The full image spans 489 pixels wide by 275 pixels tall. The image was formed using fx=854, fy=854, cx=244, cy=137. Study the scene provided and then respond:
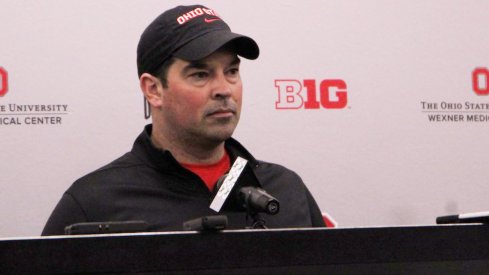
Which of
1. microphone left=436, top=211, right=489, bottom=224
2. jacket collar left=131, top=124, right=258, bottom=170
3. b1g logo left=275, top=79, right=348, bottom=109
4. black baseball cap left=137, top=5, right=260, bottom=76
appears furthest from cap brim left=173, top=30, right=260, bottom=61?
microphone left=436, top=211, right=489, bottom=224

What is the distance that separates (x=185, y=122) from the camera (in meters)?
1.96

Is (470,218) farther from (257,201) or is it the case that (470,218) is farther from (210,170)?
(210,170)

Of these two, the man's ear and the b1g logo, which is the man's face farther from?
the b1g logo

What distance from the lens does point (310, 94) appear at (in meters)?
2.50

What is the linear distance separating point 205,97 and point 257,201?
25.3 inches

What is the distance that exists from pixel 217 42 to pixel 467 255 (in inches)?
38.0

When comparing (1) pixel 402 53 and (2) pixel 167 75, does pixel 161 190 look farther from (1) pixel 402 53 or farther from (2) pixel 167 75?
(1) pixel 402 53

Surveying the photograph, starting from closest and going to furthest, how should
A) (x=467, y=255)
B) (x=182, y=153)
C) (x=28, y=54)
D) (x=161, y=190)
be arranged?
(x=467, y=255) < (x=161, y=190) < (x=182, y=153) < (x=28, y=54)

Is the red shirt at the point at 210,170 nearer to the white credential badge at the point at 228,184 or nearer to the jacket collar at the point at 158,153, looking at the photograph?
the jacket collar at the point at 158,153

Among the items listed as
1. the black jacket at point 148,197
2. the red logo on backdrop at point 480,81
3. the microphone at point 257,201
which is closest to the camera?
the microphone at point 257,201

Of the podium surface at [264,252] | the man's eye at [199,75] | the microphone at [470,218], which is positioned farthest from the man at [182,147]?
the podium surface at [264,252]

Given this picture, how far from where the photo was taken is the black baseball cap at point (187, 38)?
6.28 ft

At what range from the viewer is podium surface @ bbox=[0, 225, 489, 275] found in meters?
0.93

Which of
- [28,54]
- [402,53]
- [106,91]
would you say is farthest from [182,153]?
[402,53]
